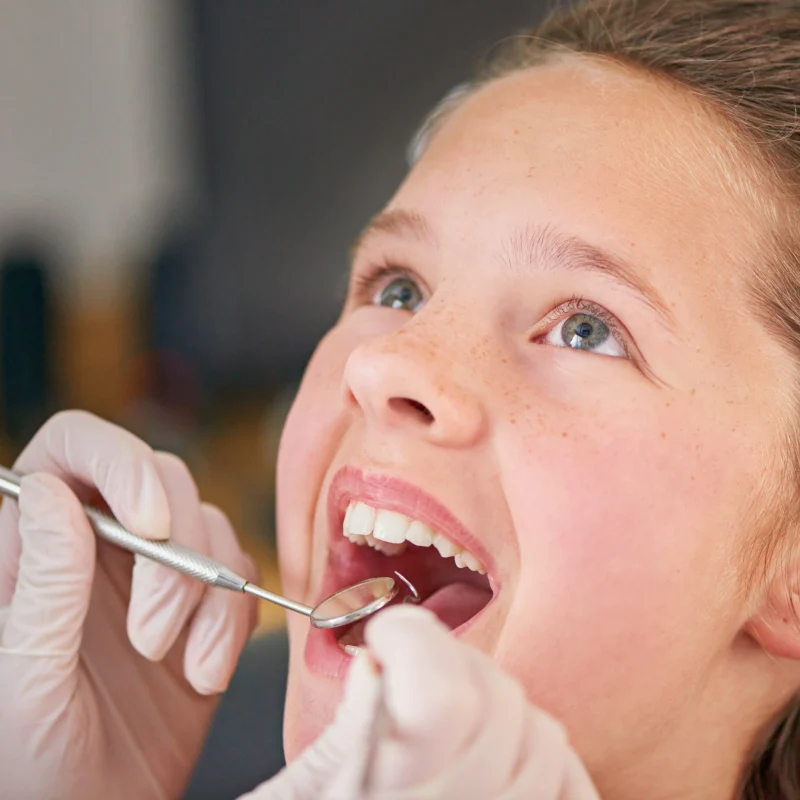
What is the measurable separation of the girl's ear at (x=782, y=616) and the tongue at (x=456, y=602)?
10.9 inches

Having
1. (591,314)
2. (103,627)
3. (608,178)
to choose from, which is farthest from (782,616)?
(103,627)

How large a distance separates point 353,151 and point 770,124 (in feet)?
7.18

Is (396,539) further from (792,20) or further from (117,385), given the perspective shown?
(117,385)

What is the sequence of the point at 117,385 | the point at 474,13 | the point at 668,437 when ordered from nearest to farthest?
the point at 668,437, the point at 474,13, the point at 117,385

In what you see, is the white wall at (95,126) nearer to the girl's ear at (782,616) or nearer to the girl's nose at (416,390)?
the girl's nose at (416,390)

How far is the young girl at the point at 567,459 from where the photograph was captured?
808mm

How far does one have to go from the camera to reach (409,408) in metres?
0.85

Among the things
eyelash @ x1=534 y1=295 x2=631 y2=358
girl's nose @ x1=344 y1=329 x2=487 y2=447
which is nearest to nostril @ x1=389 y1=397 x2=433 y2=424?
girl's nose @ x1=344 y1=329 x2=487 y2=447

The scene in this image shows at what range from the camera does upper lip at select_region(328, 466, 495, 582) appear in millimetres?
817

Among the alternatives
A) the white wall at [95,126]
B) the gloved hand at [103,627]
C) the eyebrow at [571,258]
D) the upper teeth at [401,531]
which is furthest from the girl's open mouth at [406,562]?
the white wall at [95,126]

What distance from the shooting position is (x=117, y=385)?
3127mm

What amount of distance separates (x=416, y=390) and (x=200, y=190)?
2667mm

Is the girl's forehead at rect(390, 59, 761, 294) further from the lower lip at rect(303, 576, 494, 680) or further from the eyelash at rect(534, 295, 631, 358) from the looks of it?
the lower lip at rect(303, 576, 494, 680)

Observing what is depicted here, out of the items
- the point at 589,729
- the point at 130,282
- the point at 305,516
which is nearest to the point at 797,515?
the point at 589,729
